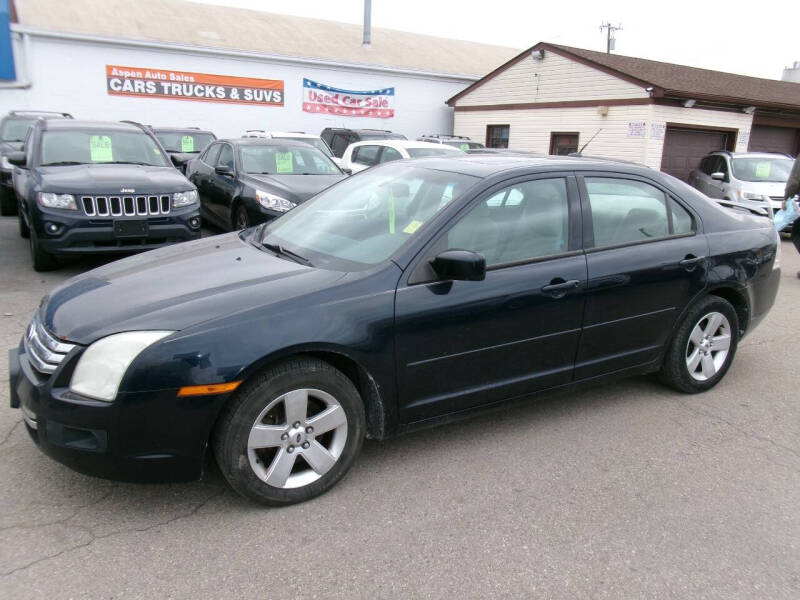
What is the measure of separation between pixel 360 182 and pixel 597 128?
1534 cm

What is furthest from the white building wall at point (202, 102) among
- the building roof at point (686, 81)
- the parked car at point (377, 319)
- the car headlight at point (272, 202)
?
the parked car at point (377, 319)

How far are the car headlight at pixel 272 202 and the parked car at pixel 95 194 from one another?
100 cm

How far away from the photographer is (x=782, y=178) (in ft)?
40.6

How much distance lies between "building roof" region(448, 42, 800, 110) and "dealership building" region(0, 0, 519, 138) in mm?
4044

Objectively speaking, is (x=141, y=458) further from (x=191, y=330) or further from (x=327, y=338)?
(x=327, y=338)

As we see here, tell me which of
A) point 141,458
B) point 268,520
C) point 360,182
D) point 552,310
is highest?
point 360,182

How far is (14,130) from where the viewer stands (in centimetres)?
1212

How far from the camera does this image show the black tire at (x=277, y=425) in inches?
104

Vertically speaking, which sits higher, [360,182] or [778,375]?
[360,182]

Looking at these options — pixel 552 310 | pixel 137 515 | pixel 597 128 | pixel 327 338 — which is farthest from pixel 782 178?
pixel 137 515

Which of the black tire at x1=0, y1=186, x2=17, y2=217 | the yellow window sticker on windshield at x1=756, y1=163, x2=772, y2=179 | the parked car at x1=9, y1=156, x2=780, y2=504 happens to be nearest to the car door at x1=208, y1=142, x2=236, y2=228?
the black tire at x1=0, y1=186, x2=17, y2=217

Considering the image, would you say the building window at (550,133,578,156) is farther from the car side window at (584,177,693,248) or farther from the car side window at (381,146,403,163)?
the car side window at (584,177,693,248)

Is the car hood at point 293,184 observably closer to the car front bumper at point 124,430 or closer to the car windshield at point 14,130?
the car front bumper at point 124,430

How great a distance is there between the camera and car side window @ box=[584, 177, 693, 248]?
12.1ft
